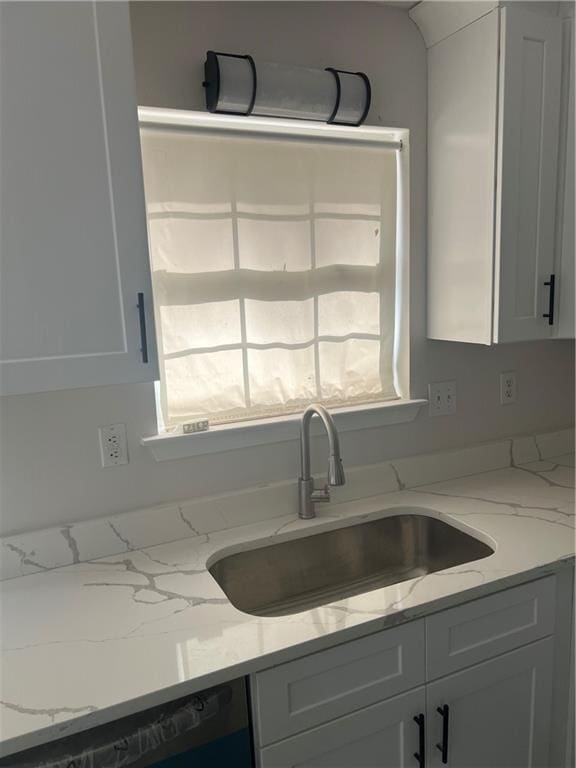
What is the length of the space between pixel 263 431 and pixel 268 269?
49 cm

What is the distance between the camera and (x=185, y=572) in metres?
1.36

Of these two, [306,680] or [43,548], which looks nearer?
[306,680]

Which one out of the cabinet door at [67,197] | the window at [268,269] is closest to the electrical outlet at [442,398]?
the window at [268,269]

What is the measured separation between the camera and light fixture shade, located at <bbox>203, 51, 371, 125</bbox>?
1398mm

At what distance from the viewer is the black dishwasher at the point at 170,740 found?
99 cm

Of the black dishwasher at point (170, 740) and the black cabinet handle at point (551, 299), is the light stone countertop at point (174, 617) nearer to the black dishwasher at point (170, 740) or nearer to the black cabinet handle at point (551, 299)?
the black dishwasher at point (170, 740)

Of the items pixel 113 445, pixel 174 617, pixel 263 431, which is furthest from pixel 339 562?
pixel 113 445

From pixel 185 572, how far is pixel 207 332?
67 cm

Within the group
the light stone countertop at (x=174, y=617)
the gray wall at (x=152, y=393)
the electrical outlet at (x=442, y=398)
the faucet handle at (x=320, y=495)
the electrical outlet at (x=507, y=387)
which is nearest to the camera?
the light stone countertop at (x=174, y=617)

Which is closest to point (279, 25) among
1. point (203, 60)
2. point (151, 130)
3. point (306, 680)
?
point (203, 60)

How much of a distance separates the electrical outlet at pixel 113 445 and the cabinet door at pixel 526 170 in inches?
44.2

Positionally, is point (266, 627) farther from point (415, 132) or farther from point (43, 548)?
point (415, 132)

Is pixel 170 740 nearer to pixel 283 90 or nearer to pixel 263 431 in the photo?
pixel 263 431

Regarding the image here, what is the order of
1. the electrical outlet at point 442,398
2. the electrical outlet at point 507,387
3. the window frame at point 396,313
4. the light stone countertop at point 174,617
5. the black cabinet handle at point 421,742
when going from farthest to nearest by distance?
the electrical outlet at point 507,387 < the electrical outlet at point 442,398 < the window frame at point 396,313 < the black cabinet handle at point 421,742 < the light stone countertop at point 174,617
